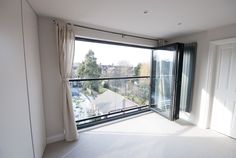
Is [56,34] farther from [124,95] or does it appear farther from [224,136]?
[224,136]

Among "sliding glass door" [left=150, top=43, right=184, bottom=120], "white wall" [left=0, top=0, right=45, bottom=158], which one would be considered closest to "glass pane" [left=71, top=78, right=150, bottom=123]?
"sliding glass door" [left=150, top=43, right=184, bottom=120]

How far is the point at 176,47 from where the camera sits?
114 inches

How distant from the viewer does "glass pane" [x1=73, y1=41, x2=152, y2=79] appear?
8.60 ft

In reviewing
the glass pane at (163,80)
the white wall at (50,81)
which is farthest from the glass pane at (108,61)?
the white wall at (50,81)

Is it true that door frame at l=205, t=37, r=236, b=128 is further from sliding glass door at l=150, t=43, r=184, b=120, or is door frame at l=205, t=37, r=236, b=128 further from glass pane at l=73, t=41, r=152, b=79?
glass pane at l=73, t=41, r=152, b=79

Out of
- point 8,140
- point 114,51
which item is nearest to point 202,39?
point 114,51

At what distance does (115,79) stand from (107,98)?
55cm

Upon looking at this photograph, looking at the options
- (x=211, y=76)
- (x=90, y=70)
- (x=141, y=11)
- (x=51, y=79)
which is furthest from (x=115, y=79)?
(x=211, y=76)

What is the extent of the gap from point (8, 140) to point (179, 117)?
362 cm

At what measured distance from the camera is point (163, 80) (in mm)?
3543

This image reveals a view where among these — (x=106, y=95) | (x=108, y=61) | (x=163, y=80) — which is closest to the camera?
(x=108, y=61)

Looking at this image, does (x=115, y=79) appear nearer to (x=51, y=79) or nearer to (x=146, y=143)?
(x=51, y=79)

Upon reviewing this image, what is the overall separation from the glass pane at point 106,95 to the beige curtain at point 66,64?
40cm

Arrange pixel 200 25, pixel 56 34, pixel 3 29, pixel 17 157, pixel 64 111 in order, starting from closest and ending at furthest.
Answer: pixel 3 29, pixel 17 157, pixel 56 34, pixel 64 111, pixel 200 25
